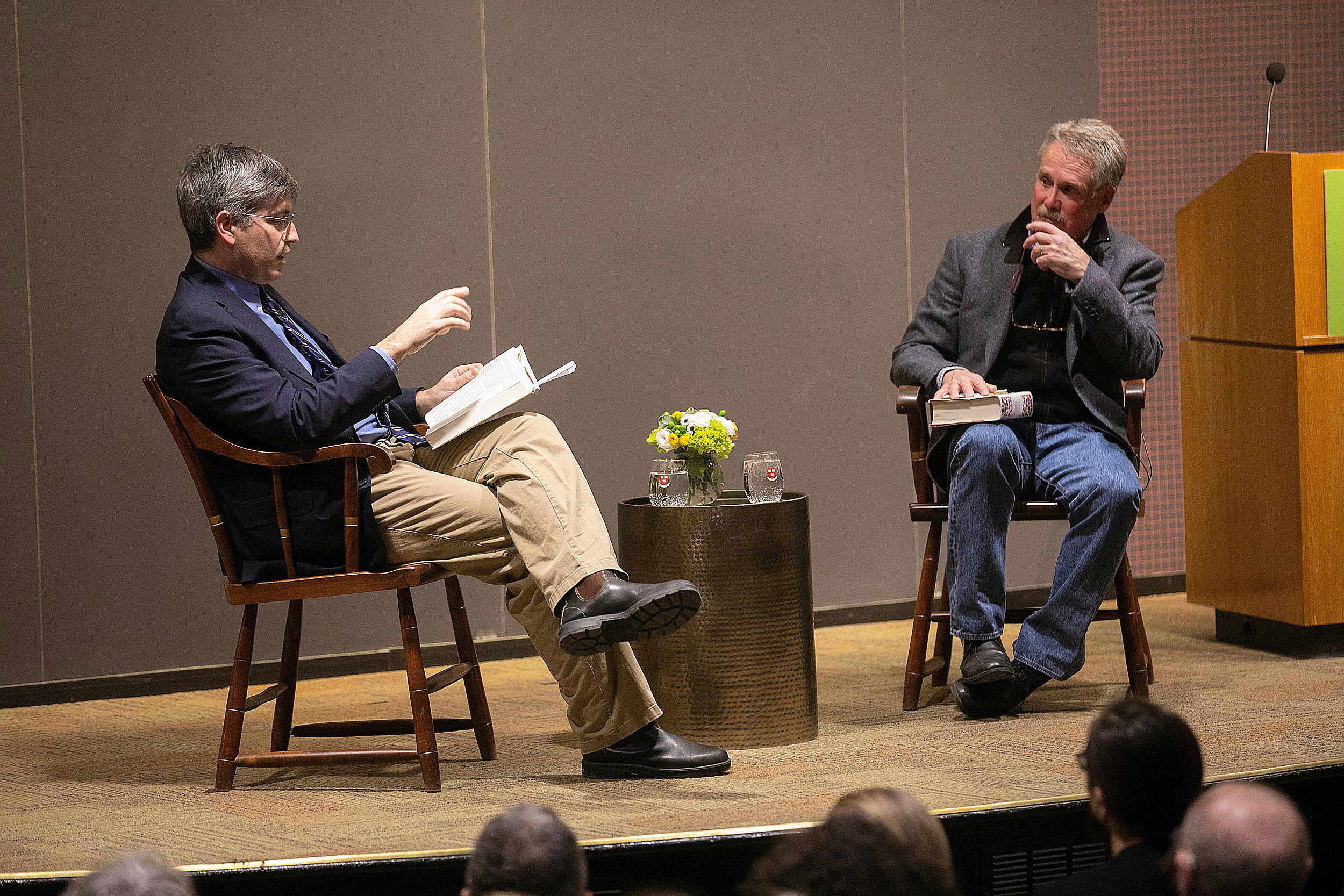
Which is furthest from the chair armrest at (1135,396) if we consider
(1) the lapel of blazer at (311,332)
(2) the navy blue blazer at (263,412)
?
(1) the lapel of blazer at (311,332)

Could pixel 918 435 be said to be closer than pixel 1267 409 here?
Yes

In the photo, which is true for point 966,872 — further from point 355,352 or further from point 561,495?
point 355,352

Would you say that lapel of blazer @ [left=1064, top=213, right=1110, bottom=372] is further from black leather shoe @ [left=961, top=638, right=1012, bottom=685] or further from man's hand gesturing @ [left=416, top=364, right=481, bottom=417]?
man's hand gesturing @ [left=416, top=364, right=481, bottom=417]

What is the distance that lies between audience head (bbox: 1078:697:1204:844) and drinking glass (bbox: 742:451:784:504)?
145 cm

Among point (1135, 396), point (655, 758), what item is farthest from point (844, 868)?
point (1135, 396)

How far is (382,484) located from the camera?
280cm

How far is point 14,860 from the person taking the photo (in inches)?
89.9

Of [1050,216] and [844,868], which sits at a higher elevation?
[1050,216]

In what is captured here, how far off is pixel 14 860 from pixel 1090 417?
247cm

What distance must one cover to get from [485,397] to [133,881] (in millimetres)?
1591

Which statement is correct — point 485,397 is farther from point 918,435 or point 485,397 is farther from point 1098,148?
point 1098,148

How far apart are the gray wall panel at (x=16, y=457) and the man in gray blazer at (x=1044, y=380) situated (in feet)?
7.73

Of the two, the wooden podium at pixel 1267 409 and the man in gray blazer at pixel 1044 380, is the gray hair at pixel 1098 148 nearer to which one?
the man in gray blazer at pixel 1044 380

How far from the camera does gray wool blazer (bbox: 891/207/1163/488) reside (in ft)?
10.8
